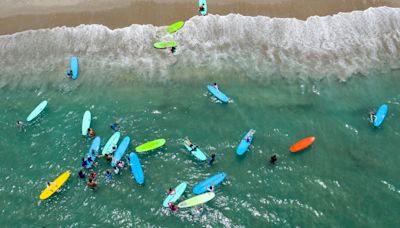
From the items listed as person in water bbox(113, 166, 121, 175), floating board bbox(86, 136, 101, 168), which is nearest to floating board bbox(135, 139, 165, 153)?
person in water bbox(113, 166, 121, 175)

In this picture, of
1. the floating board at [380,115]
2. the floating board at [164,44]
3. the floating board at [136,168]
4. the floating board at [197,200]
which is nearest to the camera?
the floating board at [197,200]

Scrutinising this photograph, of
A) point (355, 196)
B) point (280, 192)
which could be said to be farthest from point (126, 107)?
point (355, 196)

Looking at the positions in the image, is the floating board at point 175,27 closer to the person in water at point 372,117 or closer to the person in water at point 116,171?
the person in water at point 116,171

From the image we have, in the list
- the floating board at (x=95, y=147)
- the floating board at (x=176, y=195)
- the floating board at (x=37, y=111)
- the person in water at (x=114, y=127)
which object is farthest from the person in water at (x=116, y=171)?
the floating board at (x=37, y=111)

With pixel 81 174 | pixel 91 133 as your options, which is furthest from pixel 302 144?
pixel 81 174

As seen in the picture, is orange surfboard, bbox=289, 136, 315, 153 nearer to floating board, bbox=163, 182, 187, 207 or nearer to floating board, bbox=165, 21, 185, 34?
floating board, bbox=163, 182, 187, 207

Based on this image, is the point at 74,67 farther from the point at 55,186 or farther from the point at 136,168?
the point at 136,168
